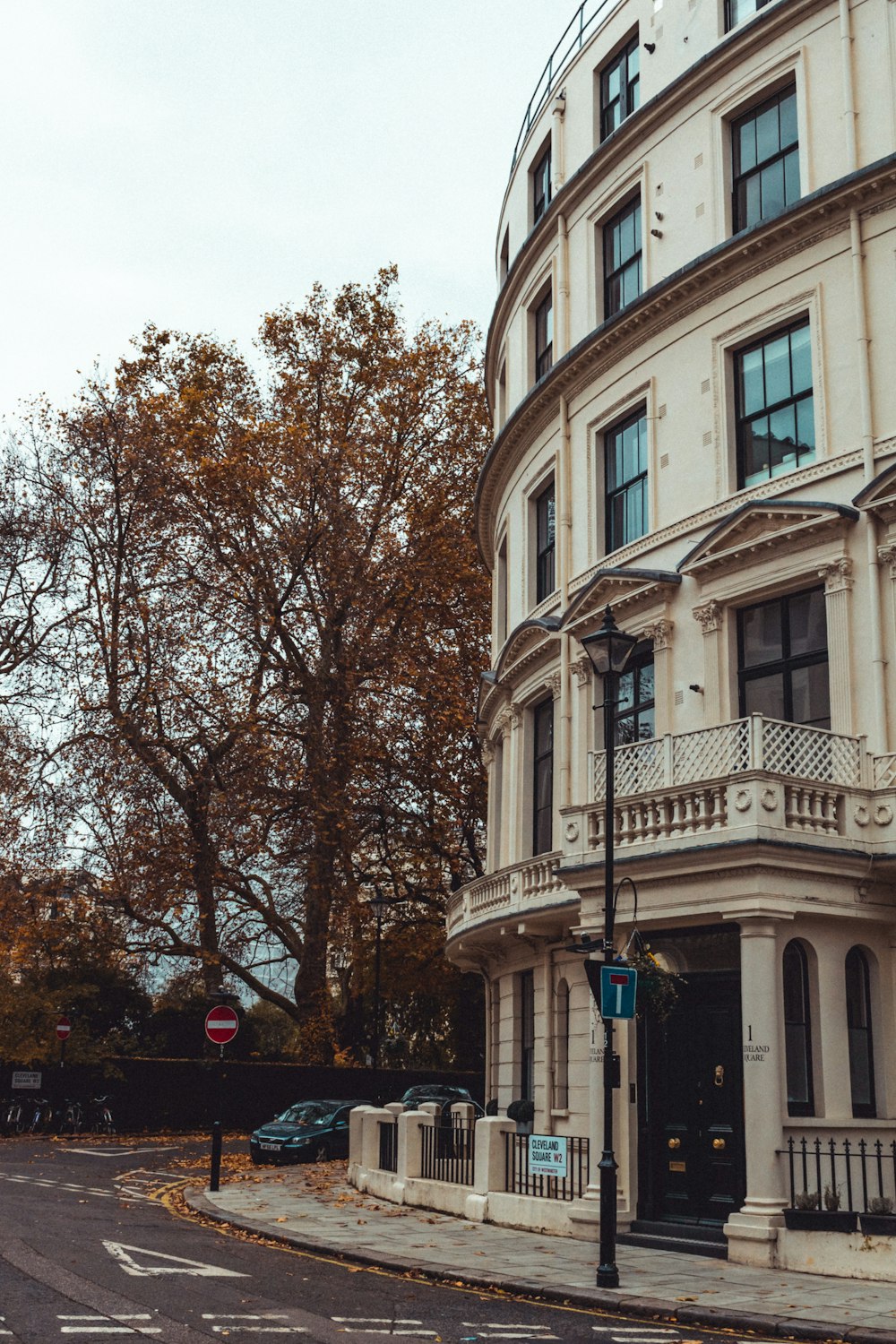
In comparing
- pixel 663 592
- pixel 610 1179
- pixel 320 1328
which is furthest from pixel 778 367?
pixel 320 1328

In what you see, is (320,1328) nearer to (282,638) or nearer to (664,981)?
(664,981)

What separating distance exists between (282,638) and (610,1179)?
27304 millimetres

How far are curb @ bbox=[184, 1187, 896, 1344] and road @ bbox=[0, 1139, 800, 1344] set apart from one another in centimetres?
24

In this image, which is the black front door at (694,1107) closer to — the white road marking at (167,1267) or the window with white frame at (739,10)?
the white road marking at (167,1267)

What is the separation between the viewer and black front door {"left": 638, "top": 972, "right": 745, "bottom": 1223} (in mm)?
15734

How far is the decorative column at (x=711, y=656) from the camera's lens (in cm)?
1920

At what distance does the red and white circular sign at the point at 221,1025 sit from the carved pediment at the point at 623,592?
871cm

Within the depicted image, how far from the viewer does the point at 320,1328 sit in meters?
10.1

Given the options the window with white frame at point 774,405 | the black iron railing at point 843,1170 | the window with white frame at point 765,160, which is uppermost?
the window with white frame at point 765,160

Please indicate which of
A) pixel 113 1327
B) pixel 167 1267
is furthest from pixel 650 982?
pixel 113 1327

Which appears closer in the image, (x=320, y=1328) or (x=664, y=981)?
(x=320, y=1328)

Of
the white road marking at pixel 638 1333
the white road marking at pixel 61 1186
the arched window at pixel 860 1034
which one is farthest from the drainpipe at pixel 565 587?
the white road marking at pixel 638 1333

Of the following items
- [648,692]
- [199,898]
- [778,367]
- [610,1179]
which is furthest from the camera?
[199,898]

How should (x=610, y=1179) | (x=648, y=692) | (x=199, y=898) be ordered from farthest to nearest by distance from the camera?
(x=199, y=898) < (x=648, y=692) < (x=610, y=1179)
